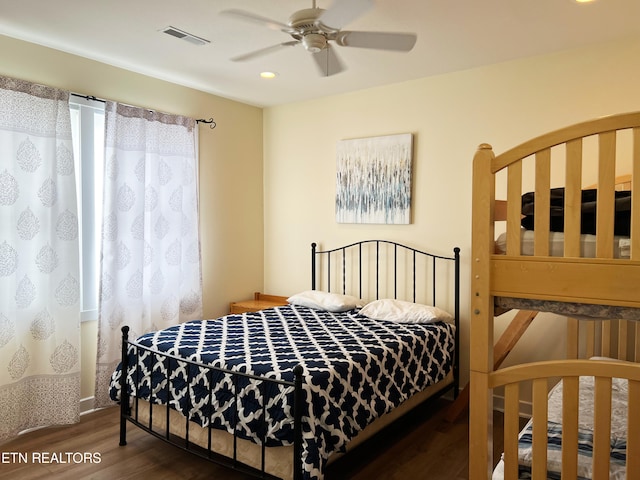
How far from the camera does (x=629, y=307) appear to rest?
1504 millimetres

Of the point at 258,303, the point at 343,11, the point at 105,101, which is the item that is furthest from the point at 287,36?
the point at 258,303

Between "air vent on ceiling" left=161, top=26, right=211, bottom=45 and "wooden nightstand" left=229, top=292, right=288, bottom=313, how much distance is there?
2.31 m

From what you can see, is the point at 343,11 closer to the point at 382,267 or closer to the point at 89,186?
the point at 89,186

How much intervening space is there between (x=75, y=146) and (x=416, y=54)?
2.51 m

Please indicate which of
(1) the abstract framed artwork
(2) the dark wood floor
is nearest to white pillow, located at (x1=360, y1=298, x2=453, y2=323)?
(2) the dark wood floor

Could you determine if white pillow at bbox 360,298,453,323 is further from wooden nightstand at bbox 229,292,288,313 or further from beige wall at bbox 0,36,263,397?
beige wall at bbox 0,36,263,397

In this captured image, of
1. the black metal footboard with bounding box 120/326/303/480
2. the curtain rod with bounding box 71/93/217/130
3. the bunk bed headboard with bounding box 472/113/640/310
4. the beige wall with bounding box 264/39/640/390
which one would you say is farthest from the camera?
the curtain rod with bounding box 71/93/217/130

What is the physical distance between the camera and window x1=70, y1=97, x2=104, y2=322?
347cm

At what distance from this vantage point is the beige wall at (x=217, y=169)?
3512 mm

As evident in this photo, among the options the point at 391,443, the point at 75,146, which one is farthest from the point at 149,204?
the point at 391,443

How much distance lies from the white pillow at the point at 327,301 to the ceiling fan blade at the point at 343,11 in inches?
87.7

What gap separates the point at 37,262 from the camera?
3133 millimetres

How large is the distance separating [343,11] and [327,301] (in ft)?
7.84

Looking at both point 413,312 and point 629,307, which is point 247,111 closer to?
point 413,312
